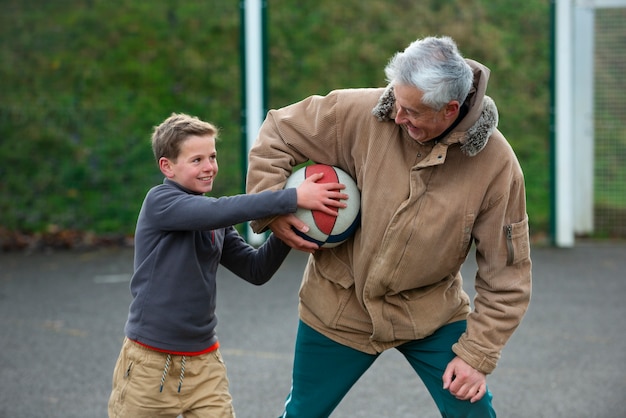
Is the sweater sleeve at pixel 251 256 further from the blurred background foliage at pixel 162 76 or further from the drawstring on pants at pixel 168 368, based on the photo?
the blurred background foliage at pixel 162 76

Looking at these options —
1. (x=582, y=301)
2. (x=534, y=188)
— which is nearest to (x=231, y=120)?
(x=534, y=188)

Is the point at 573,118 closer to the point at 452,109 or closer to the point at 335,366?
the point at 335,366

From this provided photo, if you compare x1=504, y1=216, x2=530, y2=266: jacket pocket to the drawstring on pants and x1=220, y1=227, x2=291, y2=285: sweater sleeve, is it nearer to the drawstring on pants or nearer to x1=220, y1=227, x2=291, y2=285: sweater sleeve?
x1=220, y1=227, x2=291, y2=285: sweater sleeve

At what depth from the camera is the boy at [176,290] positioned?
11.8ft

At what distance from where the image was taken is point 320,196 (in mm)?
3525

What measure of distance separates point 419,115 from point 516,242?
66cm

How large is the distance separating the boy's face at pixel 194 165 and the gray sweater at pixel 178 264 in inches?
1.6

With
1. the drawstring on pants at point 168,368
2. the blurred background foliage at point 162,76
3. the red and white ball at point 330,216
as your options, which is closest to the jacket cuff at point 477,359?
the red and white ball at point 330,216

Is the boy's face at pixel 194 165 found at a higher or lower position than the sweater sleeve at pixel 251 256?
higher

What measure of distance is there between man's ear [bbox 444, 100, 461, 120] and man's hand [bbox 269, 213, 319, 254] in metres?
0.70

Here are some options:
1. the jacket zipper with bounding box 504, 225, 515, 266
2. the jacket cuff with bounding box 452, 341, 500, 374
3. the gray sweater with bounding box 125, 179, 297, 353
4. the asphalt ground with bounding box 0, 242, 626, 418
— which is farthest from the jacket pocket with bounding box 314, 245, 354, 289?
the asphalt ground with bounding box 0, 242, 626, 418

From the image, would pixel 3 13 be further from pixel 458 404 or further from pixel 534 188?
pixel 458 404

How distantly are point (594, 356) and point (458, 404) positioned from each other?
10.3ft

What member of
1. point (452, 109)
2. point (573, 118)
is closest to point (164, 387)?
point (452, 109)
